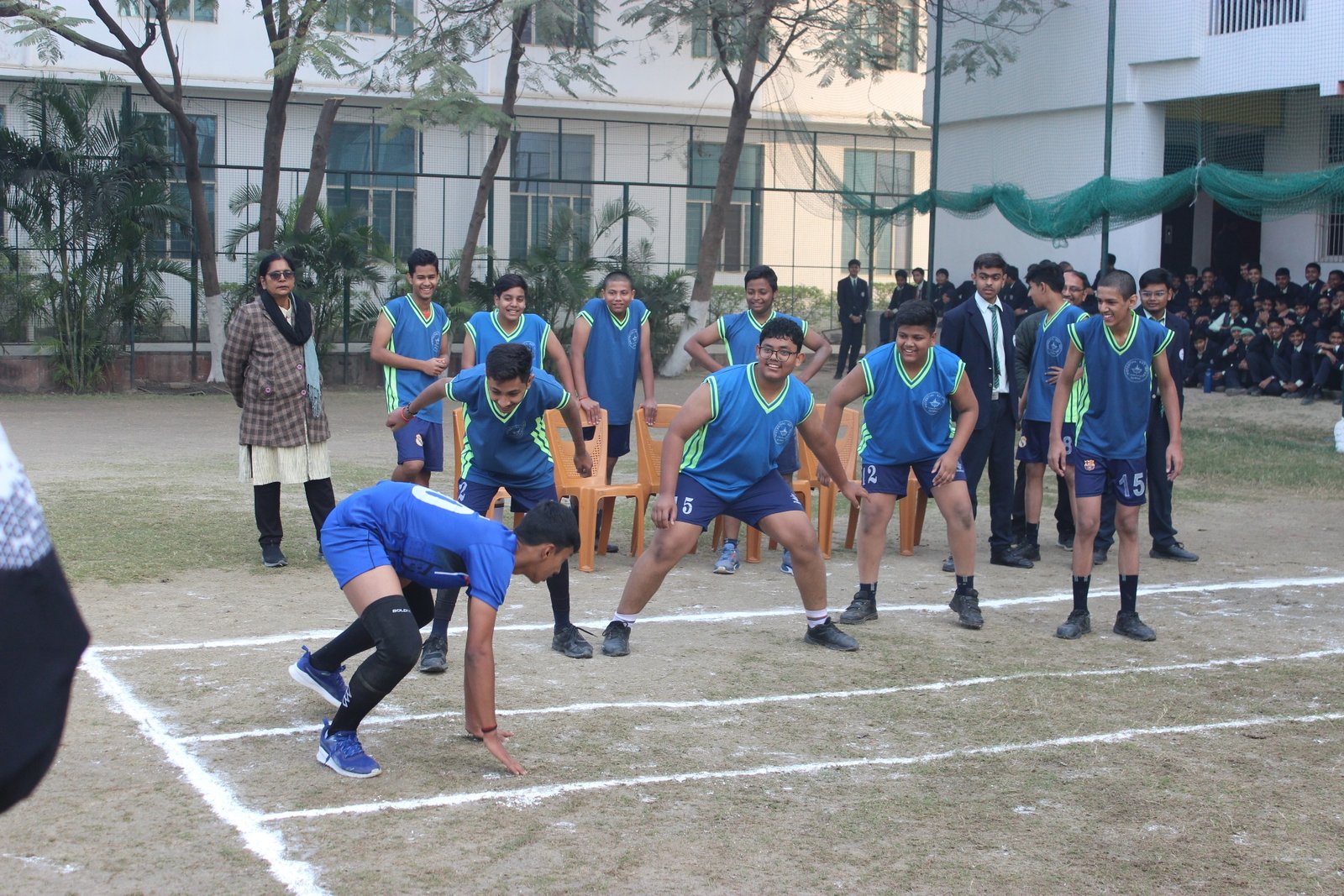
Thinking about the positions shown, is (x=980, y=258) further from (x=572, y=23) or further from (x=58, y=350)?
(x=58, y=350)

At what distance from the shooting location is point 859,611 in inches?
283

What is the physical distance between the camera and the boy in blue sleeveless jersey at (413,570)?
4637 millimetres

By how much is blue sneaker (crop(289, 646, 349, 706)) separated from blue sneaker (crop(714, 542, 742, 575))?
135 inches

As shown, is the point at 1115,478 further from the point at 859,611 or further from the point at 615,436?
the point at 615,436

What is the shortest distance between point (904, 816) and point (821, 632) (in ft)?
7.24

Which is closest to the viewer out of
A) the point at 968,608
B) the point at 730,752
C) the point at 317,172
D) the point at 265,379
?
the point at 730,752

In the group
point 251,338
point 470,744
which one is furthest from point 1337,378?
point 470,744

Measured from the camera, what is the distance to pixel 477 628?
15.1 feet

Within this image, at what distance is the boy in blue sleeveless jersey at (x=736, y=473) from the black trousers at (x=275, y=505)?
8.23 ft

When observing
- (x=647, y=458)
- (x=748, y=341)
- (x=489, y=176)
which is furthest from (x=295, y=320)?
(x=489, y=176)

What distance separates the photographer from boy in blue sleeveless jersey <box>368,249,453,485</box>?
322 inches

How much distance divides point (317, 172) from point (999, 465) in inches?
553

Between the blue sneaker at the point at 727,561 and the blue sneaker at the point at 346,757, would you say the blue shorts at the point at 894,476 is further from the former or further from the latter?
the blue sneaker at the point at 346,757

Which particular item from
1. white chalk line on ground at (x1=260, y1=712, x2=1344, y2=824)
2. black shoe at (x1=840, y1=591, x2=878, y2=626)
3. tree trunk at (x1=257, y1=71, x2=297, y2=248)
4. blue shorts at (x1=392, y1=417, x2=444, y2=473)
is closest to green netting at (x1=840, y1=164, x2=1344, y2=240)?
tree trunk at (x1=257, y1=71, x2=297, y2=248)
